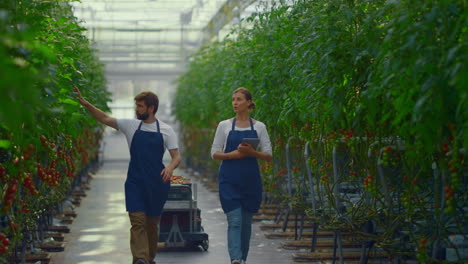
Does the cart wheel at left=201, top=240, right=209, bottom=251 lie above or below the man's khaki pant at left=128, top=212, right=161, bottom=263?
below

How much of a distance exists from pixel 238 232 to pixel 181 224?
1.80m

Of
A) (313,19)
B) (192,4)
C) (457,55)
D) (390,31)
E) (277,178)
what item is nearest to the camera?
(457,55)

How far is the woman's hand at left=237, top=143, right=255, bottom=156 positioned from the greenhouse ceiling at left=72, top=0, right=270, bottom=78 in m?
16.6

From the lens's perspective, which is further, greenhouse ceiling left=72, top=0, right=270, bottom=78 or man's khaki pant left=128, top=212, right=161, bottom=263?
greenhouse ceiling left=72, top=0, right=270, bottom=78

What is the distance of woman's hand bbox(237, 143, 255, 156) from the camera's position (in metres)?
5.56

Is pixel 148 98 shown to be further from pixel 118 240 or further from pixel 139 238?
pixel 118 240

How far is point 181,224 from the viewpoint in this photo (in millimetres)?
7301

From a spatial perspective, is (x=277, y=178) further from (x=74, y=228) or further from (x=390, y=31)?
(x=390, y=31)

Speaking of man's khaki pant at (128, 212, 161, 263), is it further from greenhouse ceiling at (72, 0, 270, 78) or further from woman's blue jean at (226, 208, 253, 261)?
greenhouse ceiling at (72, 0, 270, 78)

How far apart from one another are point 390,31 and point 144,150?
2395 millimetres

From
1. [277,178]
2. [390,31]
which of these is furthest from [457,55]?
[277,178]

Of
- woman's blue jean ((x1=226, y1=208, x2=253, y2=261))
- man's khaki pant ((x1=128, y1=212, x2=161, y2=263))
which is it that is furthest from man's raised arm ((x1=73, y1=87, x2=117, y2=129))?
woman's blue jean ((x1=226, y1=208, x2=253, y2=261))

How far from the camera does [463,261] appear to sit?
4492 mm

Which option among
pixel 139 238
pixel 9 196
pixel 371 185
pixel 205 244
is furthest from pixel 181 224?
pixel 9 196
